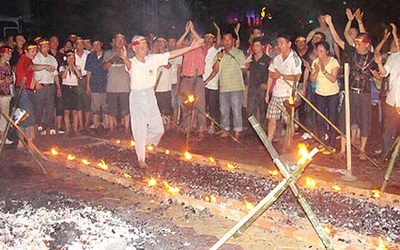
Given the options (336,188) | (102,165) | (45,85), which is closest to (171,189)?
(102,165)

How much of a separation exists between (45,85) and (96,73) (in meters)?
1.52

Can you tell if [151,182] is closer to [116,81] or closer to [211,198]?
[211,198]

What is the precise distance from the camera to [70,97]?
1255 centimetres

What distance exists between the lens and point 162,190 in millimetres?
7430

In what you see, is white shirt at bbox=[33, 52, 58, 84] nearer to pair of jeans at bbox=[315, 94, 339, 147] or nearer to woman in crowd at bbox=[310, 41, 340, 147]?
woman in crowd at bbox=[310, 41, 340, 147]

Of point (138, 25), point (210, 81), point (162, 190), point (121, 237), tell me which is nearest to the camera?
point (121, 237)

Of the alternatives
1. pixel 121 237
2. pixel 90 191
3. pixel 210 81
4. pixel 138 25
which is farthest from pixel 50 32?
pixel 121 237

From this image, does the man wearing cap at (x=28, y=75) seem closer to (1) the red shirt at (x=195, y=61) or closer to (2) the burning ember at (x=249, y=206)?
(1) the red shirt at (x=195, y=61)

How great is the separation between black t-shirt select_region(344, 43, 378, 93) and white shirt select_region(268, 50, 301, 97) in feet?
3.43

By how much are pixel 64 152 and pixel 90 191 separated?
2811 mm

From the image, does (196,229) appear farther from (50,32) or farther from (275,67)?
(50,32)

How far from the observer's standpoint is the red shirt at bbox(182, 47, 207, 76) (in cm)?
1200

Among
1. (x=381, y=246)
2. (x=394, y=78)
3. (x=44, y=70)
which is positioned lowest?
(x=381, y=246)

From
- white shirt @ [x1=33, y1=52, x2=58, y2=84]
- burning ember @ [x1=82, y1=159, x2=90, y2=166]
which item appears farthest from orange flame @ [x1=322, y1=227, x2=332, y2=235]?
white shirt @ [x1=33, y1=52, x2=58, y2=84]
